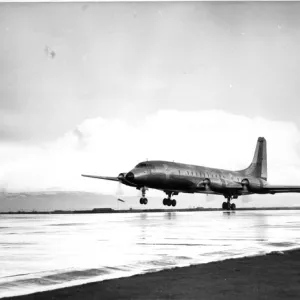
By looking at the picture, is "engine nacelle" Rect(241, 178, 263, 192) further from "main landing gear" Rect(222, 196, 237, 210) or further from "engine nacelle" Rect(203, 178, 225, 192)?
"engine nacelle" Rect(203, 178, 225, 192)

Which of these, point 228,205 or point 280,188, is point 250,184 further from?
point 280,188

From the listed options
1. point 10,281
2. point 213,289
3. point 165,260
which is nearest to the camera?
point 213,289

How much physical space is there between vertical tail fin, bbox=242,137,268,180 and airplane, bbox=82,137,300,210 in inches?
308

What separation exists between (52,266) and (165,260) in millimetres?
2498

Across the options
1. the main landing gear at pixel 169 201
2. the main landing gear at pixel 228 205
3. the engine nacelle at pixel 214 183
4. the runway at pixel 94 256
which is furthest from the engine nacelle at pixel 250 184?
the runway at pixel 94 256

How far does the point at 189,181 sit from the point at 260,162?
32.3 m

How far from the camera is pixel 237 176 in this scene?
74562 mm

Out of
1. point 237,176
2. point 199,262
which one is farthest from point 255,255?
point 237,176

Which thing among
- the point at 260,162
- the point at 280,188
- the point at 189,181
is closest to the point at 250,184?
the point at 280,188

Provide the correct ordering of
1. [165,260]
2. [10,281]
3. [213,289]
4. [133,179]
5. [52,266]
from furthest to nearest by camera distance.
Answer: [133,179], [165,260], [52,266], [10,281], [213,289]

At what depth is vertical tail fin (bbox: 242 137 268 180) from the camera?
8588cm

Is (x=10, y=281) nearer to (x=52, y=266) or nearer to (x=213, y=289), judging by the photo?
(x=52, y=266)

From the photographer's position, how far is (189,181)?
195 ft

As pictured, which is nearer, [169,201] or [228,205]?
[169,201]
